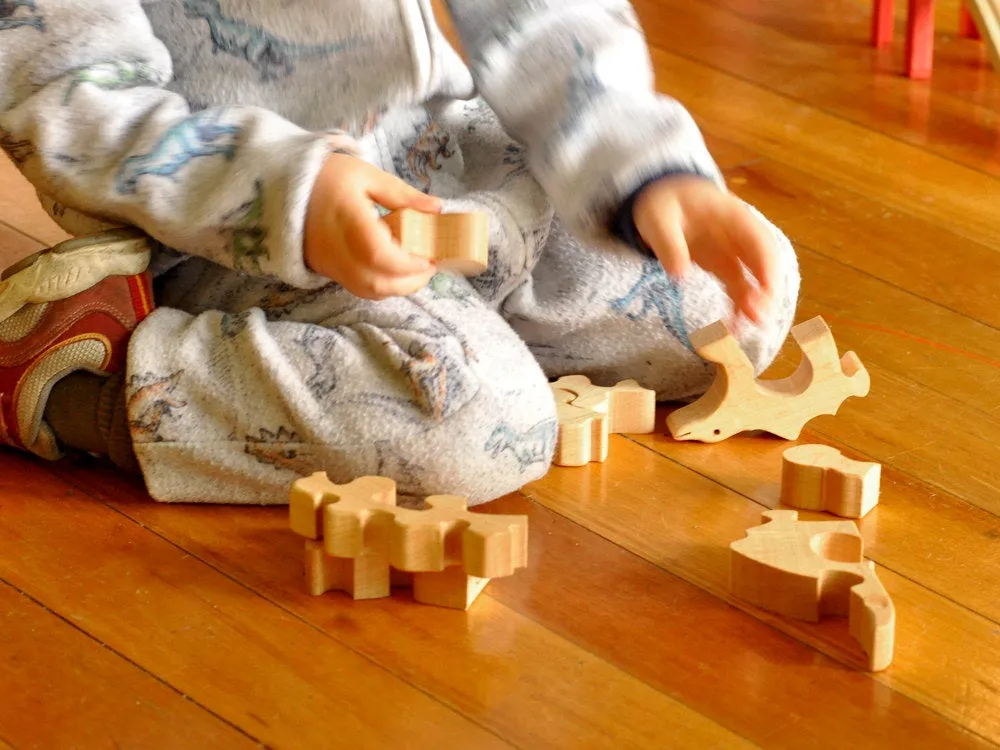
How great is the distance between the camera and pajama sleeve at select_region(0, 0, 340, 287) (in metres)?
0.86

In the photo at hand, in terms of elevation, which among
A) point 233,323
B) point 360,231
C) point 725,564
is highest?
point 360,231

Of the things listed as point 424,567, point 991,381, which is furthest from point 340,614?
point 991,381

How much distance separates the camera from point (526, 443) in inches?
35.6

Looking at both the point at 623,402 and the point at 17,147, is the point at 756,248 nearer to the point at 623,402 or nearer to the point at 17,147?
the point at 623,402

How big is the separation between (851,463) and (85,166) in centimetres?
52

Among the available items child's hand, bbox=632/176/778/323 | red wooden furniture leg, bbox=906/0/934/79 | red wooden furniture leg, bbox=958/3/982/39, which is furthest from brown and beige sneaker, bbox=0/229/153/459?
red wooden furniture leg, bbox=958/3/982/39

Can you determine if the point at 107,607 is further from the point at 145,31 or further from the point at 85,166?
the point at 145,31

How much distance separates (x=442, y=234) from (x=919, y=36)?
1.02 meters

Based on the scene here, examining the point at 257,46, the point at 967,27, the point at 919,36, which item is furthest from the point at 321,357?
the point at 967,27

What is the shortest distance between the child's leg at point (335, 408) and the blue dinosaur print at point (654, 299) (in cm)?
14

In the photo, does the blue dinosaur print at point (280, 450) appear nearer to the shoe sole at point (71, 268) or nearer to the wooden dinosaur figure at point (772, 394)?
the shoe sole at point (71, 268)

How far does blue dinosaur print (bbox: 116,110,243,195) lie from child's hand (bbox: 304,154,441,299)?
0.10m

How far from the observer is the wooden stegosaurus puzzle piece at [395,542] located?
30.9 inches

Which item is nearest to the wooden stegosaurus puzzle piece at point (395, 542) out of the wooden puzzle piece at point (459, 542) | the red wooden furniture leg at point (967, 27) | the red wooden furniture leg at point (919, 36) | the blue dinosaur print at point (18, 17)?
the wooden puzzle piece at point (459, 542)
